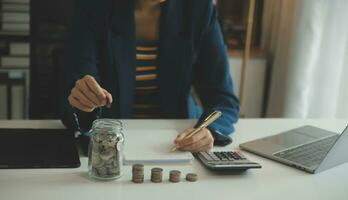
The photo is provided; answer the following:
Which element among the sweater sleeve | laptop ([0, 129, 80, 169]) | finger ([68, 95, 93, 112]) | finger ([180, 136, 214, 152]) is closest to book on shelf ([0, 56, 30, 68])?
the sweater sleeve

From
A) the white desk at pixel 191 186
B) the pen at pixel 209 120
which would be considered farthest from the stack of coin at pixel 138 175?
the pen at pixel 209 120

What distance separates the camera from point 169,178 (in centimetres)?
105

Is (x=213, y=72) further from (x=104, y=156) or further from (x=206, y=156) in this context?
(x=104, y=156)

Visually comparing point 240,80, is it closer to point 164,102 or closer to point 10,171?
point 164,102

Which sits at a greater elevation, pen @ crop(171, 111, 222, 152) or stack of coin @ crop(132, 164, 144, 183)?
pen @ crop(171, 111, 222, 152)

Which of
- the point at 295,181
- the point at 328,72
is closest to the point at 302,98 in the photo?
the point at 328,72

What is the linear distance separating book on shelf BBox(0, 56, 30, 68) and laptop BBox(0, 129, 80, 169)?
1174 mm

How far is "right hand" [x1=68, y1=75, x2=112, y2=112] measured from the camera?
1.10m

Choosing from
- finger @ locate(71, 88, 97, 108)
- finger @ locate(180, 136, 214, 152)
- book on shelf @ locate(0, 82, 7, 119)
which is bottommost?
book on shelf @ locate(0, 82, 7, 119)

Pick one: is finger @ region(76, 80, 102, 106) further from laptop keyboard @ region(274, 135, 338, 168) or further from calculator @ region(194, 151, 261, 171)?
laptop keyboard @ region(274, 135, 338, 168)

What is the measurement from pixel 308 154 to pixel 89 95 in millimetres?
552

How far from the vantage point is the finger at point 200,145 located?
1.21 metres

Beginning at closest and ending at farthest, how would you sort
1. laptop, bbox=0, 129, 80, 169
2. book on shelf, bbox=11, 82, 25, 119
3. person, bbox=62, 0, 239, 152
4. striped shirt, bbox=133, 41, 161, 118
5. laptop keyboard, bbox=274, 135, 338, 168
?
laptop, bbox=0, 129, 80, 169
laptop keyboard, bbox=274, 135, 338, 168
person, bbox=62, 0, 239, 152
striped shirt, bbox=133, 41, 161, 118
book on shelf, bbox=11, 82, 25, 119

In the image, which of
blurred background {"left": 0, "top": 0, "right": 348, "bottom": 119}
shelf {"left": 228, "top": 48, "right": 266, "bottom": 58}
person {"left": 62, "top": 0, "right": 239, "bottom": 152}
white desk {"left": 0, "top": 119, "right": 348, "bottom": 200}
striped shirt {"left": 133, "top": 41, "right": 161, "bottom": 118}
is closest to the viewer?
white desk {"left": 0, "top": 119, "right": 348, "bottom": 200}
